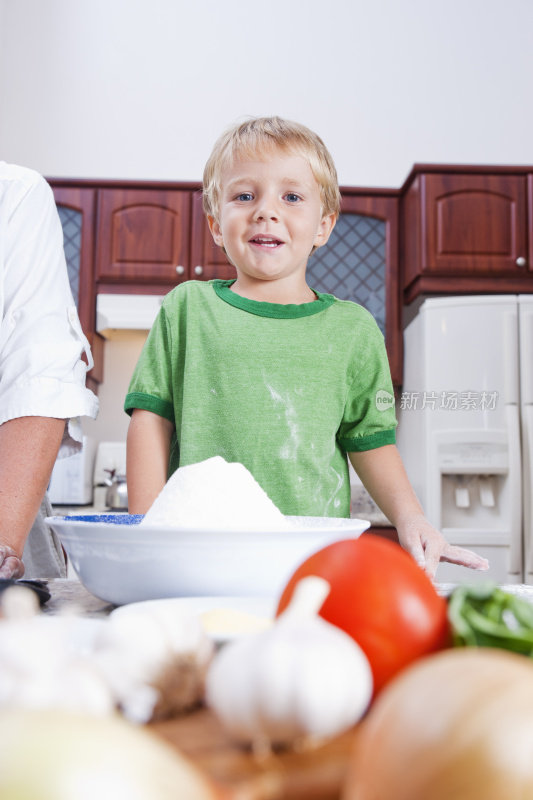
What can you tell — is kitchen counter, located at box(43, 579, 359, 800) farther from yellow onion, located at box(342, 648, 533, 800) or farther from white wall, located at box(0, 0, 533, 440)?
white wall, located at box(0, 0, 533, 440)

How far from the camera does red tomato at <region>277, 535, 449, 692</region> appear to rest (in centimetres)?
28

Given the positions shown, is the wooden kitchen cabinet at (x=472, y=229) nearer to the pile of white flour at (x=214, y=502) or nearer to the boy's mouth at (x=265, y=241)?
the boy's mouth at (x=265, y=241)

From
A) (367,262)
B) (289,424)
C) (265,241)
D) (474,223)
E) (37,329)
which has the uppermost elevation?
(474,223)

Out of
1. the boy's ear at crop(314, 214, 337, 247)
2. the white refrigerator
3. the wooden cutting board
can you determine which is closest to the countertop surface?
the wooden cutting board

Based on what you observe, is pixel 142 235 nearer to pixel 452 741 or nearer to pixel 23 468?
pixel 23 468

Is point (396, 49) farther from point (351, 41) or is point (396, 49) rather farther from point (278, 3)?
point (278, 3)

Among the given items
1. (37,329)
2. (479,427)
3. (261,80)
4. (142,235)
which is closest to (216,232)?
(37,329)

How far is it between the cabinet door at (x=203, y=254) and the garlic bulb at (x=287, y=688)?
106 inches

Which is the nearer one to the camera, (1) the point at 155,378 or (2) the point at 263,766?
(2) the point at 263,766

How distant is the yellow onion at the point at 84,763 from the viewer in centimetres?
15

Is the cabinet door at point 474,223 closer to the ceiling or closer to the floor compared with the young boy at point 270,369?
closer to the ceiling

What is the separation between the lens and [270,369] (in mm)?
1086

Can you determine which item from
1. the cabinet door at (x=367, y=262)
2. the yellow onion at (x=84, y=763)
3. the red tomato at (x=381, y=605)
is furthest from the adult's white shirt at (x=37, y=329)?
the cabinet door at (x=367, y=262)

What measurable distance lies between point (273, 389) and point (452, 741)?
0.91 meters
